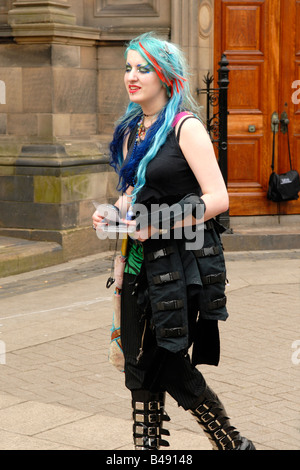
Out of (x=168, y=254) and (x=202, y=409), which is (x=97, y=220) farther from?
(x=202, y=409)

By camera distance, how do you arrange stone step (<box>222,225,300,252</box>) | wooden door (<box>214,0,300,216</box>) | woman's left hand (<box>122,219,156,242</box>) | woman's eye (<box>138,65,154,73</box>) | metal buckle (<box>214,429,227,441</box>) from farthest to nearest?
wooden door (<box>214,0,300,216</box>) → stone step (<box>222,225,300,252</box>) → metal buckle (<box>214,429,227,441</box>) → woman's eye (<box>138,65,154,73</box>) → woman's left hand (<box>122,219,156,242</box>)

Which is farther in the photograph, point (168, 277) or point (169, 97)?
point (169, 97)

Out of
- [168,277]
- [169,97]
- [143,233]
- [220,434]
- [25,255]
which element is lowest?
[25,255]

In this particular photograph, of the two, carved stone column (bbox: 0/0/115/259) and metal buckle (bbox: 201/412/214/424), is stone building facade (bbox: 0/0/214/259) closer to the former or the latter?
carved stone column (bbox: 0/0/115/259)

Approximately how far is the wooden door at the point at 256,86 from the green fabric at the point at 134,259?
7297 mm

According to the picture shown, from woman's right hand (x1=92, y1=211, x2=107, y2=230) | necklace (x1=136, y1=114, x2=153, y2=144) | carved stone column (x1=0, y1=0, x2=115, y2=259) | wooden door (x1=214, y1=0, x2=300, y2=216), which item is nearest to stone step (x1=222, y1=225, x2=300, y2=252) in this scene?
wooden door (x1=214, y1=0, x2=300, y2=216)

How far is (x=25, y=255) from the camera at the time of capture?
30.6ft

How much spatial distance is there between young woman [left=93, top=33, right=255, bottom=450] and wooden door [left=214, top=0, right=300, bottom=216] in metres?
7.25

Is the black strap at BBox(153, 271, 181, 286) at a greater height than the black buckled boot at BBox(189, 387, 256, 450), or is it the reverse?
the black strap at BBox(153, 271, 181, 286)

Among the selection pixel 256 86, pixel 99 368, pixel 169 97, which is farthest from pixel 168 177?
pixel 256 86

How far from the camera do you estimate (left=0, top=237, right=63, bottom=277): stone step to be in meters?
9.15

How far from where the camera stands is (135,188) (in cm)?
392

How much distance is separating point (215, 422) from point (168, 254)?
78 cm

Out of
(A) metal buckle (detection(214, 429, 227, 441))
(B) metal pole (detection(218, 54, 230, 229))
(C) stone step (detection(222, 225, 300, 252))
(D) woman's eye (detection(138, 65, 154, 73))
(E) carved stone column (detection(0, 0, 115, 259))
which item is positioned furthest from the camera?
(C) stone step (detection(222, 225, 300, 252))
